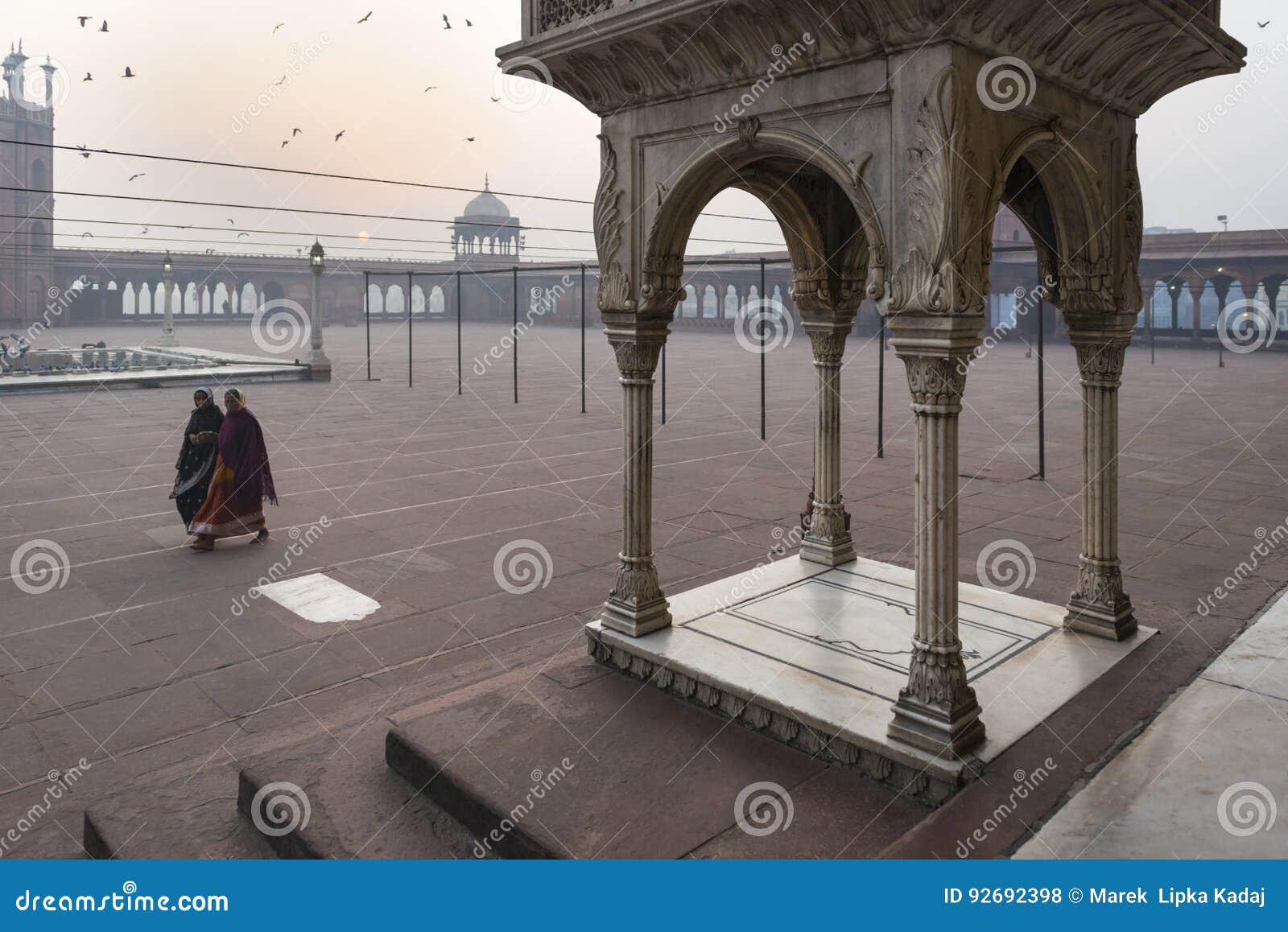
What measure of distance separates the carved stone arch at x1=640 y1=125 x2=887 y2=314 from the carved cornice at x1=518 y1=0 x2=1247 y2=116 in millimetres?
314

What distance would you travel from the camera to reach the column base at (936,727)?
11.5ft

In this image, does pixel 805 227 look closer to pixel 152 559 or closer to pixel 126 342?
pixel 152 559

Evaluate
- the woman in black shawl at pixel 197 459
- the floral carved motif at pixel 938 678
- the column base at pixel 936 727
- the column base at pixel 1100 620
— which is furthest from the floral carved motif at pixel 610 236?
the woman in black shawl at pixel 197 459

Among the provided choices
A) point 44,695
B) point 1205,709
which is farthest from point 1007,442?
point 44,695

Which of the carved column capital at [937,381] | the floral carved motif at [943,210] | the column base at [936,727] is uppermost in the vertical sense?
the floral carved motif at [943,210]

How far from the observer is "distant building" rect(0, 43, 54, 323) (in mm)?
49125

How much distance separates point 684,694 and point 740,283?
45.4m

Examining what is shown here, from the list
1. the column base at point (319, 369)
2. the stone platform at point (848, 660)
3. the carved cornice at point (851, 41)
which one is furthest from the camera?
the column base at point (319, 369)

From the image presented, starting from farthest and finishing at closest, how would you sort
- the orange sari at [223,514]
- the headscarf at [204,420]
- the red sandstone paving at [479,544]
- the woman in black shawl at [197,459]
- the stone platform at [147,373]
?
the stone platform at [147,373]
the headscarf at [204,420]
the woman in black shawl at [197,459]
the orange sari at [223,514]
the red sandstone paving at [479,544]

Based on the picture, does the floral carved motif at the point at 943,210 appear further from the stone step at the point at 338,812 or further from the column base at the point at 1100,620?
the stone step at the point at 338,812

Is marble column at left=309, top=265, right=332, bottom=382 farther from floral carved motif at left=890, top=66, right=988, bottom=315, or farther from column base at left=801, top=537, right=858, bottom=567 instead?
floral carved motif at left=890, top=66, right=988, bottom=315

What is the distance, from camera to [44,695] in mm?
4621

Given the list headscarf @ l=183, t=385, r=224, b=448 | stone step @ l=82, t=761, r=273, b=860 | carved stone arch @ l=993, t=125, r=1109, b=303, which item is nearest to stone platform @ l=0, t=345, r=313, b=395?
headscarf @ l=183, t=385, r=224, b=448

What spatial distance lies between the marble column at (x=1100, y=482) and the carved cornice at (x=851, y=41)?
1.10 meters
